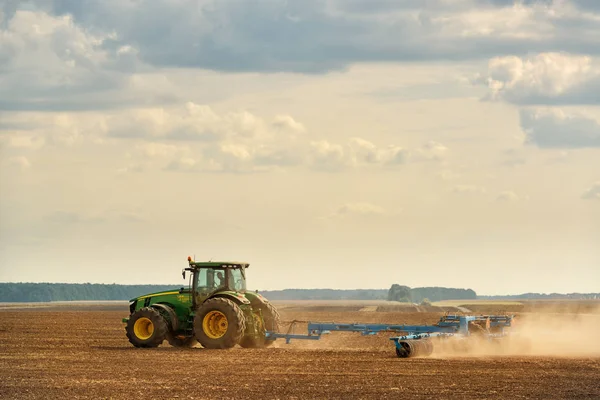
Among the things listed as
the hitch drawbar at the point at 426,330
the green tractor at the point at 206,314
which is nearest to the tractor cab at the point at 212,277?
the green tractor at the point at 206,314

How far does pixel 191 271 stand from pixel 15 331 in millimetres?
16559

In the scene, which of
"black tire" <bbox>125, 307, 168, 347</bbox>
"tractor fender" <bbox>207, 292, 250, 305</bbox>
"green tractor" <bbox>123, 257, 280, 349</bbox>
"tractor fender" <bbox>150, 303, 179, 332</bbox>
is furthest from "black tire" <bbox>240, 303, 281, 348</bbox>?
"black tire" <bbox>125, 307, 168, 347</bbox>

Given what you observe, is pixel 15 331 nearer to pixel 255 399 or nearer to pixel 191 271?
pixel 191 271

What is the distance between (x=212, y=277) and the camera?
1204 inches

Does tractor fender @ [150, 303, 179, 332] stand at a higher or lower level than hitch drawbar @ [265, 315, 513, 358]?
higher

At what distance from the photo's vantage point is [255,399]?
1869cm

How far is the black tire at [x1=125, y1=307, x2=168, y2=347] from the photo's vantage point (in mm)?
29750

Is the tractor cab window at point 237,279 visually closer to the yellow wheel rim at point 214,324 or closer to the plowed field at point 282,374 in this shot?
the yellow wheel rim at point 214,324

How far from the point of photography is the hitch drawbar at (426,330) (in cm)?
2716

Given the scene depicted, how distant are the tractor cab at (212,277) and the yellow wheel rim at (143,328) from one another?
1.76m

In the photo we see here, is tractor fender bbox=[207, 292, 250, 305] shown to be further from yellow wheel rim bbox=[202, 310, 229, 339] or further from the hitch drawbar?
the hitch drawbar

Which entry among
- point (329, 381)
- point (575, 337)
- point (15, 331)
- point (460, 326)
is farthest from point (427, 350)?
point (15, 331)

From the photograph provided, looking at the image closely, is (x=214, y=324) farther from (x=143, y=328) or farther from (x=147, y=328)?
(x=143, y=328)

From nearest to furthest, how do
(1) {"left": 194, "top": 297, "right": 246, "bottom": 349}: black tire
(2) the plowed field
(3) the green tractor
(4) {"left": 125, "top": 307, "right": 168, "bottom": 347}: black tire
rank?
(2) the plowed field → (1) {"left": 194, "top": 297, "right": 246, "bottom": 349}: black tire → (3) the green tractor → (4) {"left": 125, "top": 307, "right": 168, "bottom": 347}: black tire
